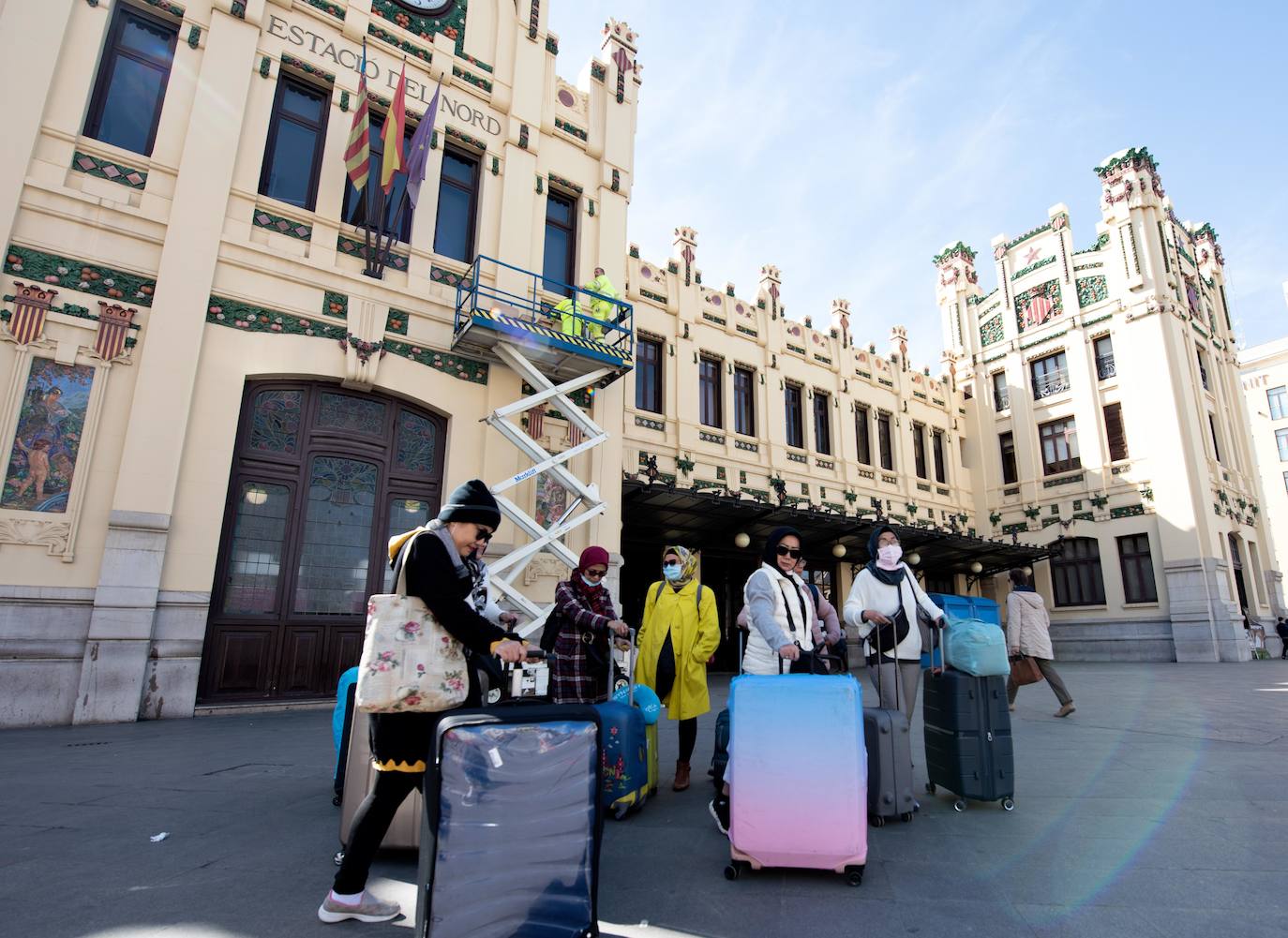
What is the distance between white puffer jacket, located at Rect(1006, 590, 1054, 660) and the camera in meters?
7.85

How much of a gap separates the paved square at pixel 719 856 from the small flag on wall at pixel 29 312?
15.3 ft

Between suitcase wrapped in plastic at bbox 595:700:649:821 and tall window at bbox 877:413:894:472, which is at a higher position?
tall window at bbox 877:413:894:472

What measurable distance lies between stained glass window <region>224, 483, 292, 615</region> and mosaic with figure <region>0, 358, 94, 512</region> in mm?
1826

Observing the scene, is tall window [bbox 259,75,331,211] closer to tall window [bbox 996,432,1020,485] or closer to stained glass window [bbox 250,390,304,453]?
stained glass window [bbox 250,390,304,453]

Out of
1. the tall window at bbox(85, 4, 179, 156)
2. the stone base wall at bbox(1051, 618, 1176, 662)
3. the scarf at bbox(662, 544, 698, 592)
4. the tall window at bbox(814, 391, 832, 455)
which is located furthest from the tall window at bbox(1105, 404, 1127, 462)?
the tall window at bbox(85, 4, 179, 156)

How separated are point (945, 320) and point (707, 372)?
45.7ft

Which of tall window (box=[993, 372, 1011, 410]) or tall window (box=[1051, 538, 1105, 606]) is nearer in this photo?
tall window (box=[1051, 538, 1105, 606])

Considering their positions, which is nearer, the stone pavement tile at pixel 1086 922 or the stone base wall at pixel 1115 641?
the stone pavement tile at pixel 1086 922

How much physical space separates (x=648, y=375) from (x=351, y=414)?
772 centimetres

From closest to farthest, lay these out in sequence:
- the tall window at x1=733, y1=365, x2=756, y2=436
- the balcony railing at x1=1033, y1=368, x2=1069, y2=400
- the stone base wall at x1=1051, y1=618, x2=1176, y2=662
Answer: the tall window at x1=733, y1=365, x2=756, y2=436 < the stone base wall at x1=1051, y1=618, x2=1176, y2=662 < the balcony railing at x1=1033, y1=368, x2=1069, y2=400

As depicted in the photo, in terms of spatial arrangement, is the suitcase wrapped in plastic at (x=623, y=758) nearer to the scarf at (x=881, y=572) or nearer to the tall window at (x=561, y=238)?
the scarf at (x=881, y=572)

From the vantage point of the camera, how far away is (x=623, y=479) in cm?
1230

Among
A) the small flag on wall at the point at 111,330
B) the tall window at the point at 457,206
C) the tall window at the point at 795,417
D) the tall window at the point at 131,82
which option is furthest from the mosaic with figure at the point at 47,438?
the tall window at the point at 795,417

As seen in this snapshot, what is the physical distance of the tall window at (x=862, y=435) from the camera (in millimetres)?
20547
